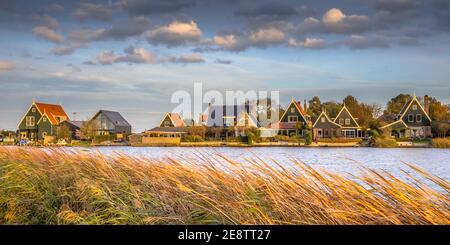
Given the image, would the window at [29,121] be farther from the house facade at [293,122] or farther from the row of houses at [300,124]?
the house facade at [293,122]

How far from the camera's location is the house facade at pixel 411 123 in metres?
27.6

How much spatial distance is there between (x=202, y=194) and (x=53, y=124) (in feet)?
38.2

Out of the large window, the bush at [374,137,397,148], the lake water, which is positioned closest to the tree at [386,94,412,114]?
the bush at [374,137,397,148]

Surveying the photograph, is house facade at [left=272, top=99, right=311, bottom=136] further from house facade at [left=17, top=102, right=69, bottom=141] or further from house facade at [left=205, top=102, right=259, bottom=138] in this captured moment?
house facade at [left=17, top=102, right=69, bottom=141]

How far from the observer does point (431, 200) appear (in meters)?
3.77

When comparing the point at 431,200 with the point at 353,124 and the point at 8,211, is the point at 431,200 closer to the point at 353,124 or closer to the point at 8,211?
the point at 8,211

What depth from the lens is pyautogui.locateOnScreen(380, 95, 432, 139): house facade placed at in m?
27.6

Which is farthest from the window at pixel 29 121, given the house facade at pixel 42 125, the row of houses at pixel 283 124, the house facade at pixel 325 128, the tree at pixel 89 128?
the house facade at pixel 325 128

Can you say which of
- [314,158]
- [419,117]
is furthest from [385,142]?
[314,158]

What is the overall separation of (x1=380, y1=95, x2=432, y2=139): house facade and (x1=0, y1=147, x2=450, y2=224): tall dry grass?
2223 centimetres

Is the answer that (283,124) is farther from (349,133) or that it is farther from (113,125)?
(113,125)

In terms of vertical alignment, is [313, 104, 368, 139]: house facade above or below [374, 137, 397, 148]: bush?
above
